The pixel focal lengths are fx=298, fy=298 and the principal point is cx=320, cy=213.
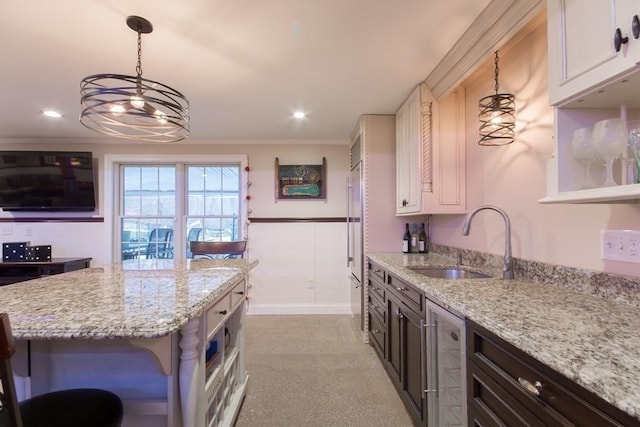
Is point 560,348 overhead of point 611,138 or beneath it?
beneath

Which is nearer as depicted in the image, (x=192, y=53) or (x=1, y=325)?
(x=1, y=325)

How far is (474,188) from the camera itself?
2.15 m

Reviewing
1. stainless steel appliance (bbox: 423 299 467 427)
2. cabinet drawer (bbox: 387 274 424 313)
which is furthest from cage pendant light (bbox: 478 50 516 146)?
stainless steel appliance (bbox: 423 299 467 427)

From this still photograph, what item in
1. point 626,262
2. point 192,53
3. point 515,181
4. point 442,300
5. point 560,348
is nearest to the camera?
point 560,348

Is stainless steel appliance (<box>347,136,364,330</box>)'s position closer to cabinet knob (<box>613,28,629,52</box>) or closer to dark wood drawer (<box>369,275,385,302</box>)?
dark wood drawer (<box>369,275,385,302</box>)

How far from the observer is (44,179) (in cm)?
363

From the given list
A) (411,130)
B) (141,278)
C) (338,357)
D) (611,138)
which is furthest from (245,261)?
(611,138)

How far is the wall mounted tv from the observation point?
3.60 meters

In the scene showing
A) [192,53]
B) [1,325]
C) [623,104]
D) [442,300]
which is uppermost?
[192,53]

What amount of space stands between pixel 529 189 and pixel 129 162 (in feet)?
14.1

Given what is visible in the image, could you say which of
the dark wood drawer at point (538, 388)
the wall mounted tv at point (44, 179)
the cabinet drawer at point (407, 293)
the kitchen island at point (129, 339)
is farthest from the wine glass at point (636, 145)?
the wall mounted tv at point (44, 179)

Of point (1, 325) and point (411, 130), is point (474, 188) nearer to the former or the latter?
point (411, 130)

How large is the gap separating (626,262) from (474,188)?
1.11 meters

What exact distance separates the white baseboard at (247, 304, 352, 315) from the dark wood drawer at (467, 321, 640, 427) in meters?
2.85
